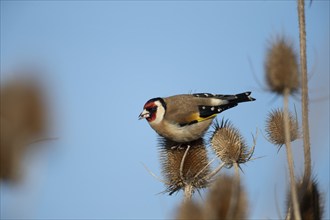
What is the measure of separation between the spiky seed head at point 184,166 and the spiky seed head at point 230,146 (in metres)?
0.33

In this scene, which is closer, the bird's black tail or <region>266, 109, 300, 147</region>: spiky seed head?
<region>266, 109, 300, 147</region>: spiky seed head

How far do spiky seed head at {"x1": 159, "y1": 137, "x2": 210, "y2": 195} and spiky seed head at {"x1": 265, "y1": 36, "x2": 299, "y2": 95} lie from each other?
3592 mm

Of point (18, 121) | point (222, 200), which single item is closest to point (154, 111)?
point (222, 200)

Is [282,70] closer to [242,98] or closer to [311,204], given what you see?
[311,204]

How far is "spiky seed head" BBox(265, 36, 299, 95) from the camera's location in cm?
484

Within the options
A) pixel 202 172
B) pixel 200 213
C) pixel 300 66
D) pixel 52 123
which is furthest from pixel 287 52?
pixel 202 172

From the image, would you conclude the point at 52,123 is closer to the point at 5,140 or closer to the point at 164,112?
the point at 5,140

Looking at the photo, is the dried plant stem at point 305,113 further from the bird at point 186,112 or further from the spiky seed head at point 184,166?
the bird at point 186,112

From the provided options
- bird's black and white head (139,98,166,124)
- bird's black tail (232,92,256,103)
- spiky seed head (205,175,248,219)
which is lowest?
spiky seed head (205,175,248,219)

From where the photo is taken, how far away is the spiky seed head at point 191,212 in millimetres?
3494

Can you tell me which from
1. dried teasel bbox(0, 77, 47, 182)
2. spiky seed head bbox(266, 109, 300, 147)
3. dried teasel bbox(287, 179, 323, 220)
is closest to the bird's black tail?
spiky seed head bbox(266, 109, 300, 147)

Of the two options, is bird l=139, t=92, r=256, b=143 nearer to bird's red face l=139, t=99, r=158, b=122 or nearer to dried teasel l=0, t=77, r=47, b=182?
bird's red face l=139, t=99, r=158, b=122

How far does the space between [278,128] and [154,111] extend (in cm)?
296

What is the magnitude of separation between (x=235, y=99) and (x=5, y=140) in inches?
312
